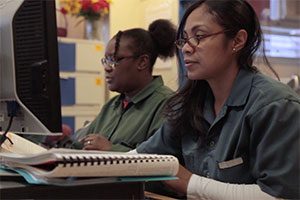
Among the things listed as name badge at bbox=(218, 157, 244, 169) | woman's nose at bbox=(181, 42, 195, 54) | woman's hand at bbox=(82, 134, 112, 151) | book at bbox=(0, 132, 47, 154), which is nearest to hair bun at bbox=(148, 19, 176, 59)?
woman's hand at bbox=(82, 134, 112, 151)

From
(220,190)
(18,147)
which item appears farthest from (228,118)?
(18,147)

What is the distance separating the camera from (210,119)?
1.22 meters

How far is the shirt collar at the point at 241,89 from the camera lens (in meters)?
1.11

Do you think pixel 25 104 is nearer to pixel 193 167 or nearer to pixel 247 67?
pixel 193 167

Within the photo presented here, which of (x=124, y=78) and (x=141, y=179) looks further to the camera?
(x=124, y=78)

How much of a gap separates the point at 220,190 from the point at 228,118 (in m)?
0.23

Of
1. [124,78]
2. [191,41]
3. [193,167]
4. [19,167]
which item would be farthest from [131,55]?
[19,167]

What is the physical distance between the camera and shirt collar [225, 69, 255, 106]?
3.64 feet

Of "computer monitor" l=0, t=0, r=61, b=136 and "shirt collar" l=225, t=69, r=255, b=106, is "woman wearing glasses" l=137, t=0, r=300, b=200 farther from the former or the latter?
"computer monitor" l=0, t=0, r=61, b=136

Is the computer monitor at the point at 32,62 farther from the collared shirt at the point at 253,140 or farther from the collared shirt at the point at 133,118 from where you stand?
the collared shirt at the point at 133,118

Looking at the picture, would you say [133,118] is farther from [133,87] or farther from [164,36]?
[164,36]

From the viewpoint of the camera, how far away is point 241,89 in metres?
1.14

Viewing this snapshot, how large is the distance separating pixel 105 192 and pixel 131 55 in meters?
1.28

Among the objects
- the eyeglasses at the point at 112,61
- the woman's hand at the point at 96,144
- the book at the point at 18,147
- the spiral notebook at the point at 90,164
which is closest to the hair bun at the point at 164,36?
the eyeglasses at the point at 112,61
